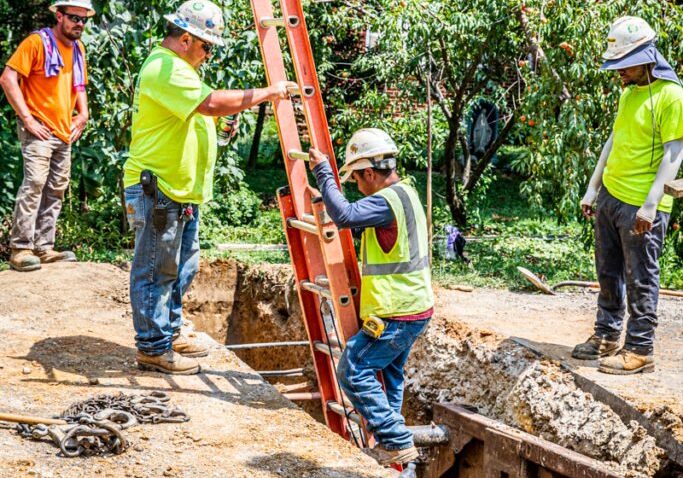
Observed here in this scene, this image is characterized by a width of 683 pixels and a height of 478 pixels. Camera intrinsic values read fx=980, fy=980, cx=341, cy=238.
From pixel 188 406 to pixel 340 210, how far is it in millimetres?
1696

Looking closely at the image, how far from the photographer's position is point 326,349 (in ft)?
21.7

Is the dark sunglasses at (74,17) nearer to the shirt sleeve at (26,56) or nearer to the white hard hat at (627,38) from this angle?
the shirt sleeve at (26,56)

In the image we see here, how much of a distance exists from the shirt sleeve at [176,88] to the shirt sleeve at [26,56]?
8.96ft

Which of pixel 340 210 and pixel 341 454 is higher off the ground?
pixel 340 210

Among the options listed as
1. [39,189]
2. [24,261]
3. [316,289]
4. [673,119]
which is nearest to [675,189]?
[673,119]

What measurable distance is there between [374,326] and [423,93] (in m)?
7.07

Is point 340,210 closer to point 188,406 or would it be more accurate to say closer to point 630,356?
point 188,406

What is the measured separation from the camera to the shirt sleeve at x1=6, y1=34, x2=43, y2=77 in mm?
8320

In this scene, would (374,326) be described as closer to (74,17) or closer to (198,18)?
(198,18)

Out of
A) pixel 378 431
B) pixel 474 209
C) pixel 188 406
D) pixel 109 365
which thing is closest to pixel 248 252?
pixel 474 209

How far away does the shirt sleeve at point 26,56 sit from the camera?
27.3ft

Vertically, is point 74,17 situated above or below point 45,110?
above

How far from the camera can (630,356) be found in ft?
21.9

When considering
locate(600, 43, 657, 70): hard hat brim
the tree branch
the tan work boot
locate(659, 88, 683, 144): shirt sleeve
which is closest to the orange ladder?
locate(600, 43, 657, 70): hard hat brim
